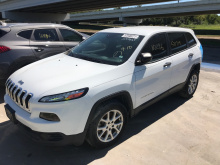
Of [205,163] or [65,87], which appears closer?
[65,87]

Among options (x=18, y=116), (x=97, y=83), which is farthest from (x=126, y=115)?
(x=18, y=116)

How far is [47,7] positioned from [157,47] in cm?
3443

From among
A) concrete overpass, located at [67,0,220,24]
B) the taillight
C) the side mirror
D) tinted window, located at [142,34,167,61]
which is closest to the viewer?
the side mirror

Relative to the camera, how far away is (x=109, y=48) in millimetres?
3619

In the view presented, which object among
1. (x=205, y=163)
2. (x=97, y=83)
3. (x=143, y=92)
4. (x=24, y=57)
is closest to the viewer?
(x=97, y=83)

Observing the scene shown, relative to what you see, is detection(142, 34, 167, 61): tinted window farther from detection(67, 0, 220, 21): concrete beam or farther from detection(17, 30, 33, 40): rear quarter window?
detection(67, 0, 220, 21): concrete beam

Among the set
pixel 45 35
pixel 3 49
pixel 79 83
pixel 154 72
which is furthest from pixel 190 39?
pixel 3 49

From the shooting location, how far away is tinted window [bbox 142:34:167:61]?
3561mm

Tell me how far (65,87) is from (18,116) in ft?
2.54

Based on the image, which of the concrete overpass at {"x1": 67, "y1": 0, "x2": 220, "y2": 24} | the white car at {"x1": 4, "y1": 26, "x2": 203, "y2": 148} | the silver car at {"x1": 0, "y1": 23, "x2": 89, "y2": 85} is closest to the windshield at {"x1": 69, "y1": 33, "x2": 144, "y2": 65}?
the white car at {"x1": 4, "y1": 26, "x2": 203, "y2": 148}

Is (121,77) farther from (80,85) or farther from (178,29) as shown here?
(178,29)

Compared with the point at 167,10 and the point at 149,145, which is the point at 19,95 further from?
the point at 167,10

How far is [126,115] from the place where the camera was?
127 inches

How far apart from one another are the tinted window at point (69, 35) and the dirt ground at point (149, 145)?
8.61 ft
